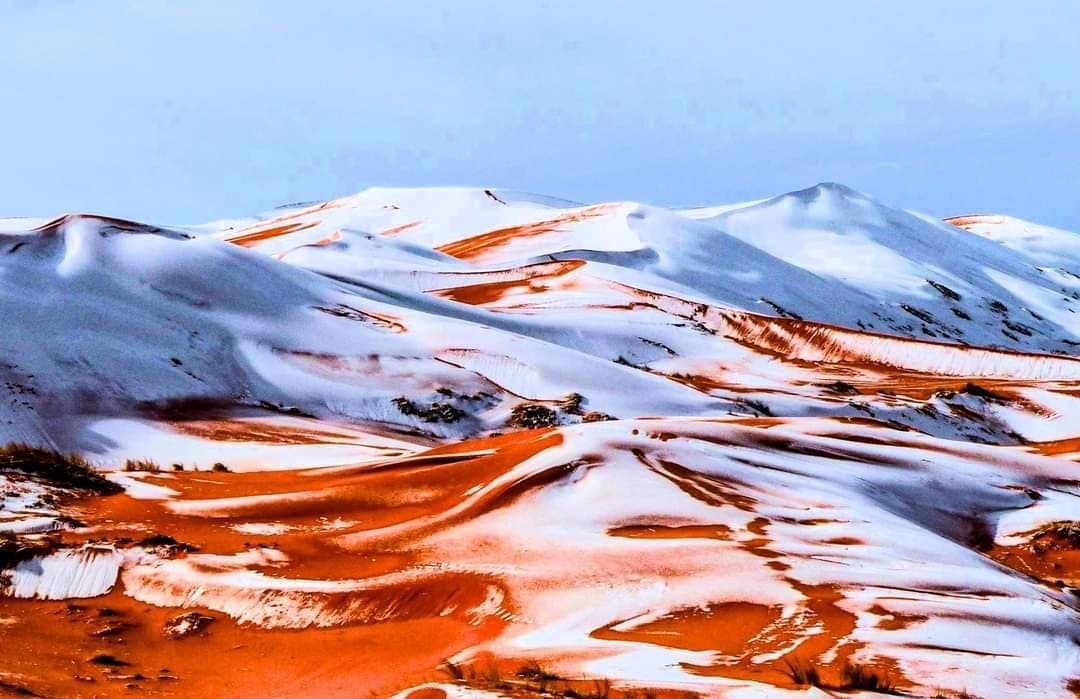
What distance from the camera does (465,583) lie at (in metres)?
10.6

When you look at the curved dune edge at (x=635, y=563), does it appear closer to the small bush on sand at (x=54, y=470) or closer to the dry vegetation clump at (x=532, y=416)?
the small bush on sand at (x=54, y=470)

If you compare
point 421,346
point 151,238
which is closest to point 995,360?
point 421,346

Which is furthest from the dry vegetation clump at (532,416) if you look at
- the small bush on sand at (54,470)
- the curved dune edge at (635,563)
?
the small bush on sand at (54,470)

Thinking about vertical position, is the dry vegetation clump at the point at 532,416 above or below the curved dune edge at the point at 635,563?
below

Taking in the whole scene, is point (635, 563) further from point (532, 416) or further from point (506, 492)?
point (532, 416)

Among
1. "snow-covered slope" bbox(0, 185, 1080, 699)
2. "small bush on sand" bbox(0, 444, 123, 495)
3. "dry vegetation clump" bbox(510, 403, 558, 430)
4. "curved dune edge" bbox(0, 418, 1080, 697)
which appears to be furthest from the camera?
"dry vegetation clump" bbox(510, 403, 558, 430)

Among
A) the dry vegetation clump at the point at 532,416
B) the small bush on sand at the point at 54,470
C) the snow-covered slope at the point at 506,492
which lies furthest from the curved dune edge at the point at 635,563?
the dry vegetation clump at the point at 532,416

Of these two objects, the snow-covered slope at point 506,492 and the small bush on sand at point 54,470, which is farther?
the small bush on sand at point 54,470

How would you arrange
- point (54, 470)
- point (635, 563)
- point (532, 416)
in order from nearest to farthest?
1. point (635, 563)
2. point (54, 470)
3. point (532, 416)

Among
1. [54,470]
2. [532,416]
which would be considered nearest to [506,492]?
[54,470]

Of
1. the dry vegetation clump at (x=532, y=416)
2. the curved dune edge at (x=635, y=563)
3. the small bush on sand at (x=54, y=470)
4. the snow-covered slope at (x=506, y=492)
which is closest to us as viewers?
the curved dune edge at (x=635, y=563)

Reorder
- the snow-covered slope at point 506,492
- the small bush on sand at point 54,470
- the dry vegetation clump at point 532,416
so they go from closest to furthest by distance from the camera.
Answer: the snow-covered slope at point 506,492
the small bush on sand at point 54,470
the dry vegetation clump at point 532,416

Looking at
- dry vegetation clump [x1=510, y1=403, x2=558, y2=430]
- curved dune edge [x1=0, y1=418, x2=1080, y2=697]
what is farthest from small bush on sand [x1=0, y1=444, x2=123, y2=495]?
dry vegetation clump [x1=510, y1=403, x2=558, y2=430]

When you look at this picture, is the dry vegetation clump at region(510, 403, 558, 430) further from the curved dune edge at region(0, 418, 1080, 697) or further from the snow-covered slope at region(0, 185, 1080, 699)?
the curved dune edge at region(0, 418, 1080, 697)
